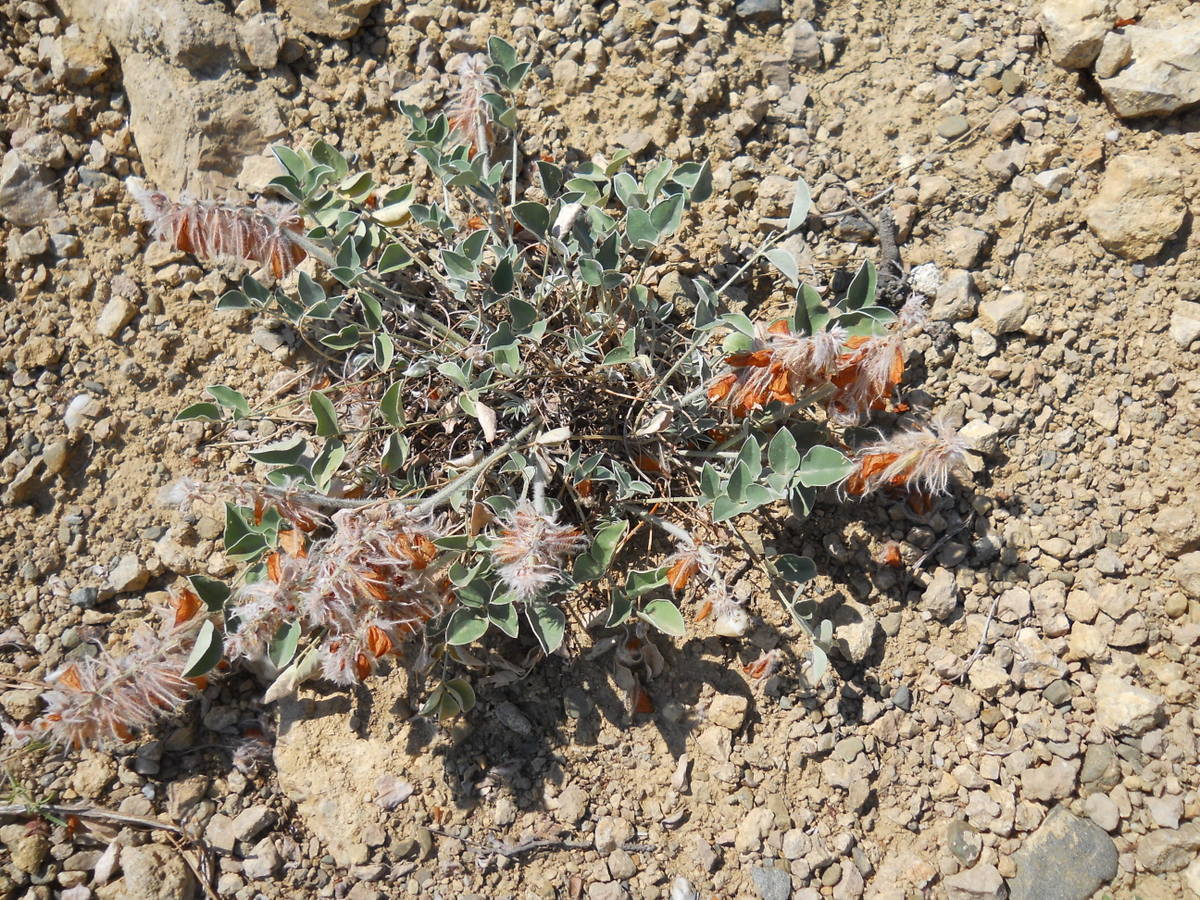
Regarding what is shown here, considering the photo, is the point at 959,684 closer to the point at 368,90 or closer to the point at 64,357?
the point at 368,90

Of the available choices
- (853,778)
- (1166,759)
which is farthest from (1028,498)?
(853,778)

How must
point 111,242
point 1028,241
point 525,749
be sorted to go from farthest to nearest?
point 111,242, point 1028,241, point 525,749

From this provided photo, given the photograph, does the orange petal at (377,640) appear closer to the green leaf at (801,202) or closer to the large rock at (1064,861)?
the green leaf at (801,202)

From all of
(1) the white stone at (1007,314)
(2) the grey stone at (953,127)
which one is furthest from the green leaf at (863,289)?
(2) the grey stone at (953,127)

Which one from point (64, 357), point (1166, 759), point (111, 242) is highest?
point (111, 242)

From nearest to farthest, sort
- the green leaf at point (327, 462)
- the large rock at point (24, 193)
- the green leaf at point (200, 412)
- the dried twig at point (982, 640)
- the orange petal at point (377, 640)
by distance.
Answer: the orange petal at point (377, 640) → the green leaf at point (327, 462) → the green leaf at point (200, 412) → the dried twig at point (982, 640) → the large rock at point (24, 193)

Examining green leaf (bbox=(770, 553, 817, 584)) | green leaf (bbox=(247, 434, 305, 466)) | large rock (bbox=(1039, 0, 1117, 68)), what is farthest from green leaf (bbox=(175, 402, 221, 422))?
large rock (bbox=(1039, 0, 1117, 68))

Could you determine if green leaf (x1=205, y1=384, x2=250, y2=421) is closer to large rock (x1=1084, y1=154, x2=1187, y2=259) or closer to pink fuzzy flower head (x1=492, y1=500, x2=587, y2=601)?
pink fuzzy flower head (x1=492, y1=500, x2=587, y2=601)
